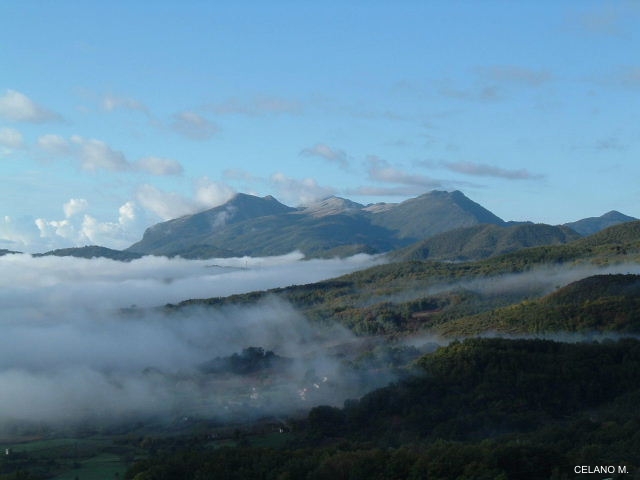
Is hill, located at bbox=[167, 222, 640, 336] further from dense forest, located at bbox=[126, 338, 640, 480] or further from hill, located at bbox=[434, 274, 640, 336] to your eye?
dense forest, located at bbox=[126, 338, 640, 480]

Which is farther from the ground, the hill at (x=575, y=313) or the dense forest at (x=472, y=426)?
the hill at (x=575, y=313)

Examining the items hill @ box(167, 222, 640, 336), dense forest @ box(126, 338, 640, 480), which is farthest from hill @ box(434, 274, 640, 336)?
dense forest @ box(126, 338, 640, 480)

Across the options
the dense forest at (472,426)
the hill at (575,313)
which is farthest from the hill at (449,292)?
the dense forest at (472,426)

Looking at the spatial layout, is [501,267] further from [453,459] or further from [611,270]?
[453,459]

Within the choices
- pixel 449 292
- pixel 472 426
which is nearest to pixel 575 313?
pixel 472 426

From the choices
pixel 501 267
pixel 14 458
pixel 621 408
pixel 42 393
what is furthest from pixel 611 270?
pixel 14 458

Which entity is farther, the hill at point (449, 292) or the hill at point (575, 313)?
the hill at point (449, 292)

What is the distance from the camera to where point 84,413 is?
320 feet

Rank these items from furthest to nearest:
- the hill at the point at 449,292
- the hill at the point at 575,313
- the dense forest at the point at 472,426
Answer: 1. the hill at the point at 449,292
2. the hill at the point at 575,313
3. the dense forest at the point at 472,426

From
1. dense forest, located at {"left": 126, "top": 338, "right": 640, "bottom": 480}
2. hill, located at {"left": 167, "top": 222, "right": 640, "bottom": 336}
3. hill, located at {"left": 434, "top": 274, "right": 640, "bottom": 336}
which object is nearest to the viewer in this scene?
dense forest, located at {"left": 126, "top": 338, "right": 640, "bottom": 480}

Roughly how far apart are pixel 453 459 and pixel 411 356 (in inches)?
2233

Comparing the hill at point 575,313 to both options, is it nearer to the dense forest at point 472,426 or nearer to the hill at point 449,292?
the hill at point 449,292

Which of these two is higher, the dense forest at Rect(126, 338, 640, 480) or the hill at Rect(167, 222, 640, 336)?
the hill at Rect(167, 222, 640, 336)

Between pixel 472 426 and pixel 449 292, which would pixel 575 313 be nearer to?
pixel 472 426
